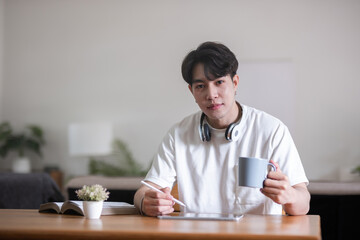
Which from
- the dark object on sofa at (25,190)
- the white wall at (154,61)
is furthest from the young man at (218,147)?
the white wall at (154,61)

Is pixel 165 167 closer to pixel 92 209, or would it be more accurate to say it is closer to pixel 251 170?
pixel 92 209

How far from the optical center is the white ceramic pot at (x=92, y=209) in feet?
4.85

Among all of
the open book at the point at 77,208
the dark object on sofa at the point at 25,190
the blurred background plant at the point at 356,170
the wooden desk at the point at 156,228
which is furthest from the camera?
the blurred background plant at the point at 356,170

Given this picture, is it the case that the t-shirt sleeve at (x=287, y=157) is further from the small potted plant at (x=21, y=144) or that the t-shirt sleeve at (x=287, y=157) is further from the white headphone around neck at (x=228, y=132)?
the small potted plant at (x=21, y=144)

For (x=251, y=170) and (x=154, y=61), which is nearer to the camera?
(x=251, y=170)

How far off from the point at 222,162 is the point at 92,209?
0.57 m

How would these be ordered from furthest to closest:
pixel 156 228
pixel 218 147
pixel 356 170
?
1. pixel 356 170
2. pixel 218 147
3. pixel 156 228

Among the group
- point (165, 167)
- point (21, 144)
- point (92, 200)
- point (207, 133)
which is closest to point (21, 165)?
point (21, 144)

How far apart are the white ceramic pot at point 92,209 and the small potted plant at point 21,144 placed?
4990mm

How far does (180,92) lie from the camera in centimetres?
625

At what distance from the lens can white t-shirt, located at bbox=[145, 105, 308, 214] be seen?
1.77 m

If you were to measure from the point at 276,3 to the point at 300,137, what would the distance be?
1695 millimetres

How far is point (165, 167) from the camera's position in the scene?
6.21 feet

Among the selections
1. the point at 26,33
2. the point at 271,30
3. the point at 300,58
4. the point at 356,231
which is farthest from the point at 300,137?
the point at 26,33
